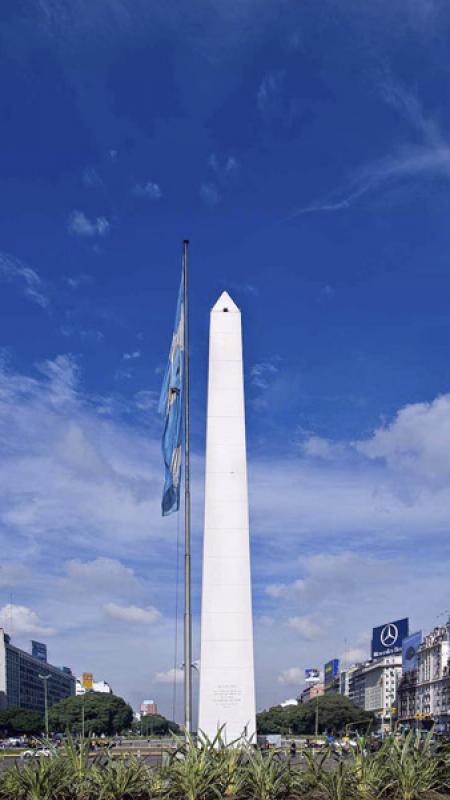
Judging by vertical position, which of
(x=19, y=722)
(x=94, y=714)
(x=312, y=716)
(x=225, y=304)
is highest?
(x=225, y=304)

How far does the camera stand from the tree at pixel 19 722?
11212cm

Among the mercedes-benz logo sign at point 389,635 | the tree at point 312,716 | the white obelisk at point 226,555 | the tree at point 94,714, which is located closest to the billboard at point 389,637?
the mercedes-benz logo sign at point 389,635

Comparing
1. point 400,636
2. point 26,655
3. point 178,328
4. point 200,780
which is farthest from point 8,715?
point 200,780

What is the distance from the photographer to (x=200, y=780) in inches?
405

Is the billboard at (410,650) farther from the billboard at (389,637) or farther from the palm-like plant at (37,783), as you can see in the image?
the palm-like plant at (37,783)

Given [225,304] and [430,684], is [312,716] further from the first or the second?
[225,304]

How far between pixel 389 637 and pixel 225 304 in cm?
15274

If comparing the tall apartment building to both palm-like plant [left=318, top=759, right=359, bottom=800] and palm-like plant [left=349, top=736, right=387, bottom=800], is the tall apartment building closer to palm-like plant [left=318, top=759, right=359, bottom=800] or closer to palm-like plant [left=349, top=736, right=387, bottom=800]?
palm-like plant [left=349, top=736, right=387, bottom=800]

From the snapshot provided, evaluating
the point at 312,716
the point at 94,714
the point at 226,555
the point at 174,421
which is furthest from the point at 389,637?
the point at 174,421

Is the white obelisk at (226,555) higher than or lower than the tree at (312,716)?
higher

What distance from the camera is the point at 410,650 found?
5999 inches

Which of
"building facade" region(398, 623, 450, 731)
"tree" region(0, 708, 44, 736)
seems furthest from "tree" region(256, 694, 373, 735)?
"tree" region(0, 708, 44, 736)

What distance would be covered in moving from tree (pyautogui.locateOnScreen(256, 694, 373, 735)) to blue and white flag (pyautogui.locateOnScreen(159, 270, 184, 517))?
114 m

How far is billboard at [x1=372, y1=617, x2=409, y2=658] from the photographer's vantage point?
552 ft
